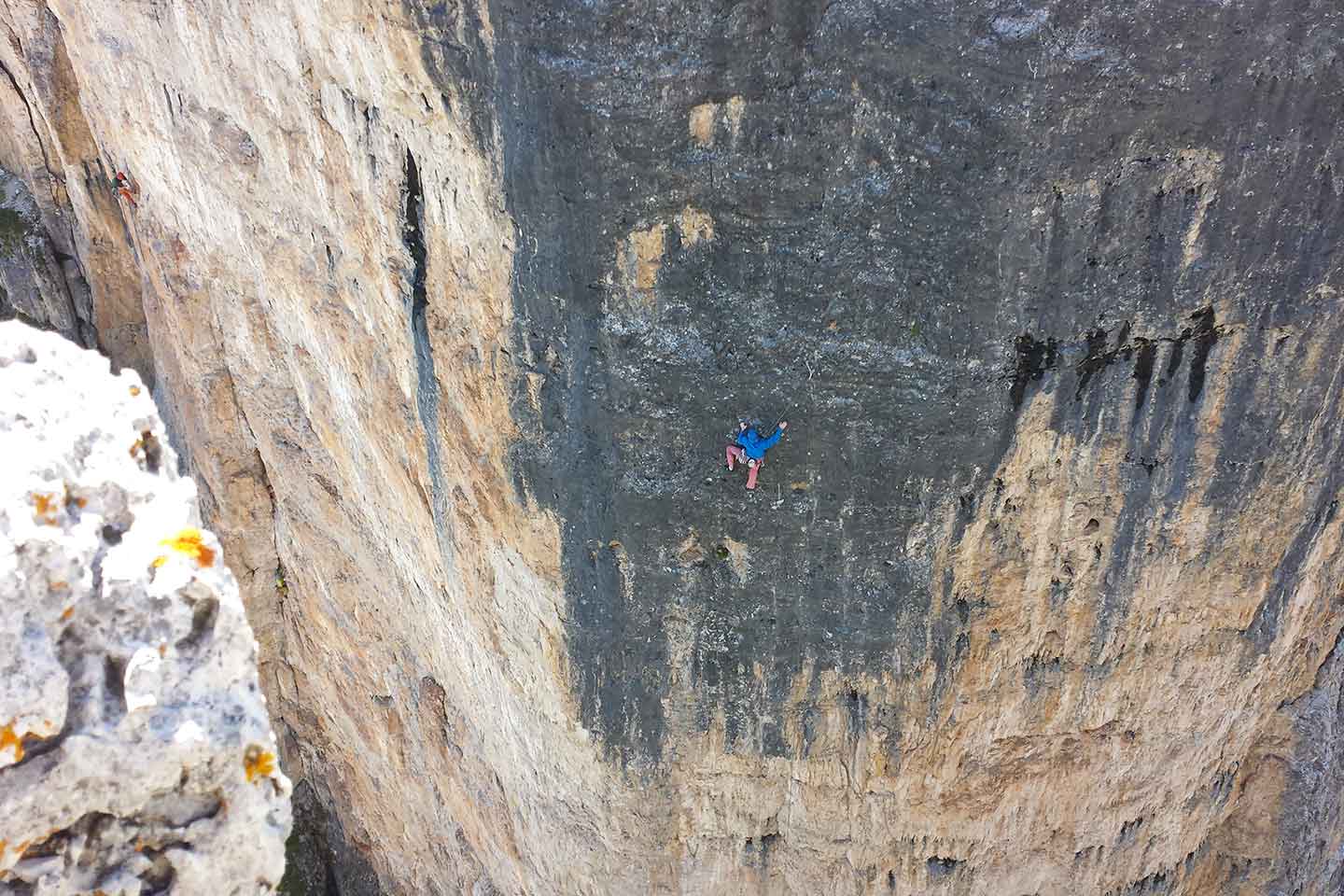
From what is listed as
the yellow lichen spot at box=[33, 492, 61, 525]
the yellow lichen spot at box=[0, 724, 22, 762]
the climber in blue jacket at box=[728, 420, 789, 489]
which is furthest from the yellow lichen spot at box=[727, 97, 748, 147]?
the yellow lichen spot at box=[0, 724, 22, 762]

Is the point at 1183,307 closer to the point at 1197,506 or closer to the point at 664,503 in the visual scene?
the point at 1197,506

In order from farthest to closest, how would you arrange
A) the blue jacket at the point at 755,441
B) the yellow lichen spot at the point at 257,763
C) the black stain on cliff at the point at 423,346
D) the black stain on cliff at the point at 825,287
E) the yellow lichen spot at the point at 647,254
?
the blue jacket at the point at 755,441 < the black stain on cliff at the point at 423,346 < the yellow lichen spot at the point at 647,254 < the black stain on cliff at the point at 825,287 < the yellow lichen spot at the point at 257,763

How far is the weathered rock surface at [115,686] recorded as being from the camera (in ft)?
7.82

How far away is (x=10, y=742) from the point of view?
232 cm

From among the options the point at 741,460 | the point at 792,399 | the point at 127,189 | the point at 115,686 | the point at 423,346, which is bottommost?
the point at 115,686

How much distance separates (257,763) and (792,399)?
2.96m

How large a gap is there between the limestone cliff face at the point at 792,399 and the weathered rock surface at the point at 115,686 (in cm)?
218

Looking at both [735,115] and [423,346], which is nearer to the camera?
[735,115]

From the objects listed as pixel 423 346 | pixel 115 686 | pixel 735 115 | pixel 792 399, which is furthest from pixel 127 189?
pixel 115 686

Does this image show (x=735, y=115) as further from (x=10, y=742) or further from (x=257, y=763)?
(x=10, y=742)

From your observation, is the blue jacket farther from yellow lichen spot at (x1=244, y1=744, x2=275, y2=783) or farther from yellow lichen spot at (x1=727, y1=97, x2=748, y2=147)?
yellow lichen spot at (x1=244, y1=744, x2=275, y2=783)

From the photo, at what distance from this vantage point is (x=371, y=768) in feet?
26.6

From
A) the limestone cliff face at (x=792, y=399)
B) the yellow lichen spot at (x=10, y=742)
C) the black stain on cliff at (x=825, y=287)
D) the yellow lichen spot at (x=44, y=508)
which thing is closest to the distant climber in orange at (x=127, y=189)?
the limestone cliff face at (x=792, y=399)

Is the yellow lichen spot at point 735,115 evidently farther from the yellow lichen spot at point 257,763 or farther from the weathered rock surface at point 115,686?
the yellow lichen spot at point 257,763
